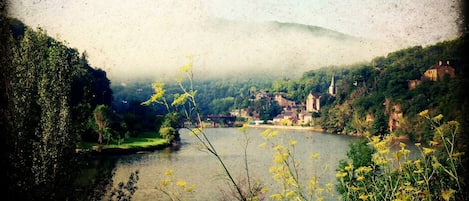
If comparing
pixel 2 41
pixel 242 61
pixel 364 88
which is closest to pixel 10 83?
pixel 2 41

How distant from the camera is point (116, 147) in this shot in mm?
6727

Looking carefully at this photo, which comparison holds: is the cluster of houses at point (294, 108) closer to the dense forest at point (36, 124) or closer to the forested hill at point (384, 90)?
the forested hill at point (384, 90)

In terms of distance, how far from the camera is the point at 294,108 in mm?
6258

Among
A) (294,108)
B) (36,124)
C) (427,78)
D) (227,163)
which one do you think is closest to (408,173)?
(36,124)

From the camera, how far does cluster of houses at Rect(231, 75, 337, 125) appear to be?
618cm

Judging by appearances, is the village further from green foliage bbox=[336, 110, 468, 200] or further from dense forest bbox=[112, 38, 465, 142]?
green foliage bbox=[336, 110, 468, 200]

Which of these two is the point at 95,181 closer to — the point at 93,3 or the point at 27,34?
the point at 27,34

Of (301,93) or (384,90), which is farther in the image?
(384,90)

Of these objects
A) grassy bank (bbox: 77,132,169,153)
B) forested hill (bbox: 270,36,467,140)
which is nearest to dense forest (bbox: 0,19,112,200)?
grassy bank (bbox: 77,132,169,153)

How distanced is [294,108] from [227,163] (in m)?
1.07

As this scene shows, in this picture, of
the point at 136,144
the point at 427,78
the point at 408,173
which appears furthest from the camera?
the point at 136,144

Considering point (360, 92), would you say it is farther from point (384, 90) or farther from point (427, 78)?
point (427, 78)

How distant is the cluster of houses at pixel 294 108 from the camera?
20.3 feet

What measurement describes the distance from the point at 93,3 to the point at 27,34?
1.39 m
